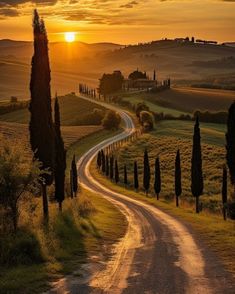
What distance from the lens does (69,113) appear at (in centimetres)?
16162

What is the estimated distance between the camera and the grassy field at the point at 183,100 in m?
150

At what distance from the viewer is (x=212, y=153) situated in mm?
90625

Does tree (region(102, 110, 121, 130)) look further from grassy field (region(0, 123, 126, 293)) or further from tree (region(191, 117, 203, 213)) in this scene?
grassy field (region(0, 123, 126, 293))

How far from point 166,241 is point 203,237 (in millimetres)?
3640

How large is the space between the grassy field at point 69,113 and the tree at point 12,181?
119102 millimetres

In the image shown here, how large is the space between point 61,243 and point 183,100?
140868mm

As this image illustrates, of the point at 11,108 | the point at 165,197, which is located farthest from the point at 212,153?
the point at 11,108

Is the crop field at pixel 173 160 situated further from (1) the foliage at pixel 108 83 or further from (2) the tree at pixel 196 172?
(1) the foliage at pixel 108 83

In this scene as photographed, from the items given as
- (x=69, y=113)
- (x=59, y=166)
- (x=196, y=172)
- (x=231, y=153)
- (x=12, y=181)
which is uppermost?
(x=12, y=181)

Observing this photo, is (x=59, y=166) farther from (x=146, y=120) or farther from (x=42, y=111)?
(x=146, y=120)

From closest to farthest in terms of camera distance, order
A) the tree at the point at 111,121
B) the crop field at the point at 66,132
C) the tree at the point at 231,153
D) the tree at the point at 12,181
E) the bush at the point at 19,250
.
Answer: the bush at the point at 19,250
the tree at the point at 12,181
the tree at the point at 231,153
the crop field at the point at 66,132
the tree at the point at 111,121

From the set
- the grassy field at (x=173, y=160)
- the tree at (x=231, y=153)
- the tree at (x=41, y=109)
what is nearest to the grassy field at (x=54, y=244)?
the tree at (x=41, y=109)

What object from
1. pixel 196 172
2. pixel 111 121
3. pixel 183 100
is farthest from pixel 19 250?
pixel 183 100

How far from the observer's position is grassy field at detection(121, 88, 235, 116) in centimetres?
15032
